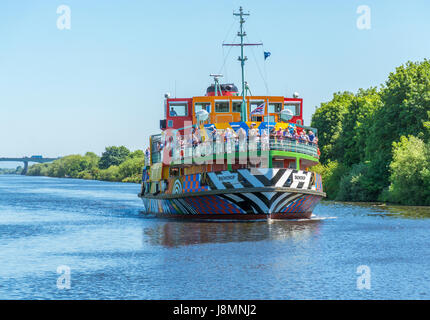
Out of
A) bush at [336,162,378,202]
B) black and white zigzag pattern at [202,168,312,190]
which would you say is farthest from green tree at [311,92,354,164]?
black and white zigzag pattern at [202,168,312,190]

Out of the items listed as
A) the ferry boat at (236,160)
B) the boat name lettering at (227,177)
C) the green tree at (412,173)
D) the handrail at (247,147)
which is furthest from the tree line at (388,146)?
the boat name lettering at (227,177)

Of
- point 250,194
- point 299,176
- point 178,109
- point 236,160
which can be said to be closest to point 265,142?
point 236,160

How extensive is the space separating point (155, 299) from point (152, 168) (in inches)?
1068

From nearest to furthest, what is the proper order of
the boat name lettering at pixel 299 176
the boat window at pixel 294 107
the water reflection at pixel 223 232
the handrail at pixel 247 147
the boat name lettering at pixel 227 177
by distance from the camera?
the water reflection at pixel 223 232
the boat name lettering at pixel 227 177
the handrail at pixel 247 147
the boat name lettering at pixel 299 176
the boat window at pixel 294 107

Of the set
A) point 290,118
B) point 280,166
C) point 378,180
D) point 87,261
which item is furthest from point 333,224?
point 378,180

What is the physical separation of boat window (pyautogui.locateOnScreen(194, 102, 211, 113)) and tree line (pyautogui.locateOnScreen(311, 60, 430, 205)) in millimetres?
20757

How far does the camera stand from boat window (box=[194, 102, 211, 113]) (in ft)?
128

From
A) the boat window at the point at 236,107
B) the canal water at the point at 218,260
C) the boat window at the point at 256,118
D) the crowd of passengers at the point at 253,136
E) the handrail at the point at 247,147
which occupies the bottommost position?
the canal water at the point at 218,260

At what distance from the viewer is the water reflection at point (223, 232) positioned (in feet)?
88.0

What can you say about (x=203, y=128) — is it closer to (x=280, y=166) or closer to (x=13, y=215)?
(x=280, y=166)

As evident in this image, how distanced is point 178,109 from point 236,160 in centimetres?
869

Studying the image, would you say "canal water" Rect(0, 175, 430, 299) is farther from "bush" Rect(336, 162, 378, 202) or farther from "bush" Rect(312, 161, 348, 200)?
"bush" Rect(312, 161, 348, 200)

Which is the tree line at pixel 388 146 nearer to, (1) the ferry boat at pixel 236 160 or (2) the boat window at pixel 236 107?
(1) the ferry boat at pixel 236 160

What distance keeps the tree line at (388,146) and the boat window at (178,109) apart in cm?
2106
